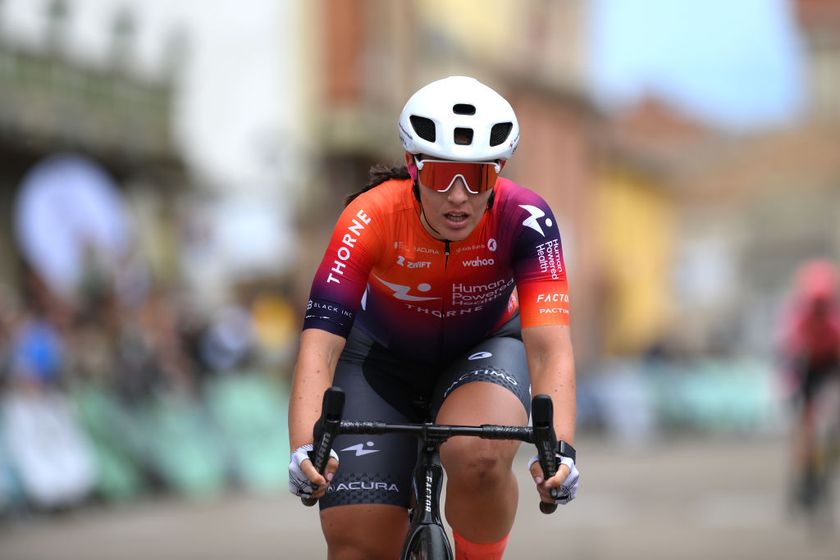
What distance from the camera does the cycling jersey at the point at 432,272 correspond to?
5781 mm

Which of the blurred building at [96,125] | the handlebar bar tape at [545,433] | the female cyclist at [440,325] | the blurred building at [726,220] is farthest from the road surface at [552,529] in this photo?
the blurred building at [726,220]

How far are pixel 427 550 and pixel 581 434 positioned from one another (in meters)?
25.6

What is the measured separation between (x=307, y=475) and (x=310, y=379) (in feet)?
1.44

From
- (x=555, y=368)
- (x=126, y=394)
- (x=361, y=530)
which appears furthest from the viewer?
(x=126, y=394)

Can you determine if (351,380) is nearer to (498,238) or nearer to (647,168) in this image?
(498,238)

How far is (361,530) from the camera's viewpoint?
19.3ft

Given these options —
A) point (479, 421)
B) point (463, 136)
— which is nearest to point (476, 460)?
point (479, 421)

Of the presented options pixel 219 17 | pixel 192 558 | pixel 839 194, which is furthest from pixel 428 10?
pixel 839 194

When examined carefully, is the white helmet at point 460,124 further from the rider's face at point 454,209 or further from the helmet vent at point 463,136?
the rider's face at point 454,209

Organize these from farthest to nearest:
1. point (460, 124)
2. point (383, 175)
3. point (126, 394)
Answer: point (126, 394)
point (383, 175)
point (460, 124)

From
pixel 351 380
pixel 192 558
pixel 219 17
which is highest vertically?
pixel 219 17

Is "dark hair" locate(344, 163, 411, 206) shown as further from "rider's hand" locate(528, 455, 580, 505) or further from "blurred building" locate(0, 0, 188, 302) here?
"blurred building" locate(0, 0, 188, 302)

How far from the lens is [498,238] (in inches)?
234

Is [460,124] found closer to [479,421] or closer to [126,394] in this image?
[479,421]
